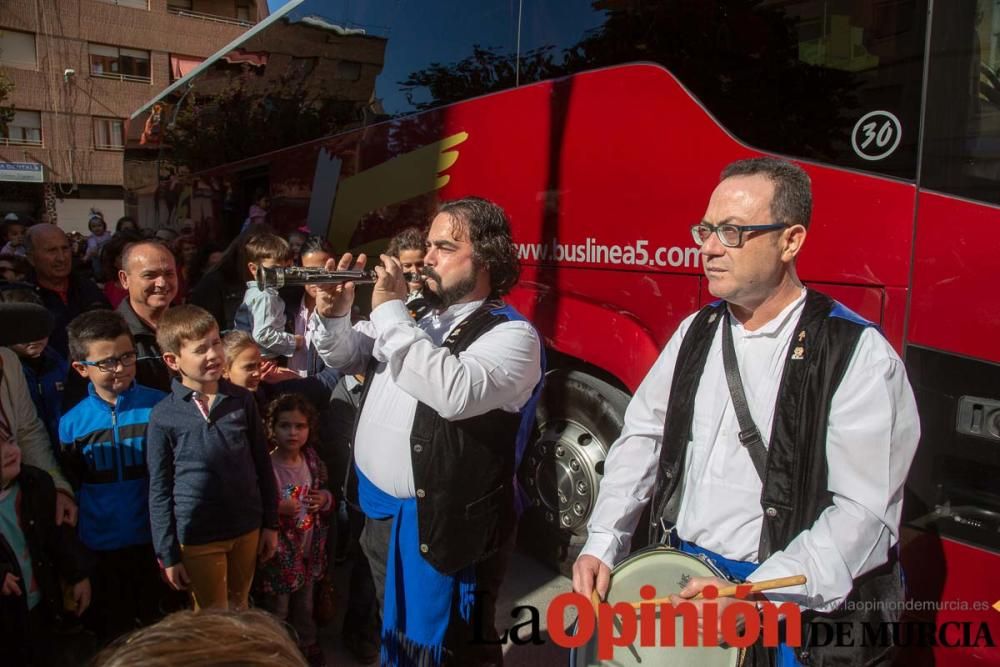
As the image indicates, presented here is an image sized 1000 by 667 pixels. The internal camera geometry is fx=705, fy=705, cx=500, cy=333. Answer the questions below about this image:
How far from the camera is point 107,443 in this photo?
279 cm

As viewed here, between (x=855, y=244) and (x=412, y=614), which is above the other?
(x=855, y=244)

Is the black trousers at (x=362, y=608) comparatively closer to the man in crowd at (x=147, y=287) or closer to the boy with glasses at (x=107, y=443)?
the boy with glasses at (x=107, y=443)

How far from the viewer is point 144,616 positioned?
3072mm

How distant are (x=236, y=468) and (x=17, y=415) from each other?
2.67 ft

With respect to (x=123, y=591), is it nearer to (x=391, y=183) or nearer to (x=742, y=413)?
(x=742, y=413)

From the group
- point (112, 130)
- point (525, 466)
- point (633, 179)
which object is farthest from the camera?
point (112, 130)

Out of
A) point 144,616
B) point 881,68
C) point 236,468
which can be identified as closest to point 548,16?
point 881,68

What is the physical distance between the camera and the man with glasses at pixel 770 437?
161 centimetres

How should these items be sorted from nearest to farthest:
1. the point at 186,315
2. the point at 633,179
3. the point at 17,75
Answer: the point at 186,315 < the point at 633,179 < the point at 17,75

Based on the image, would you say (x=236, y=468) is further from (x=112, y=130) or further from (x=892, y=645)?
(x=112, y=130)

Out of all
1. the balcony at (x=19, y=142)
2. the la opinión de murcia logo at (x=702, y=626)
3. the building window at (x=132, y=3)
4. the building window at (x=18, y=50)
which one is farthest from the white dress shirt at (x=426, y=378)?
the building window at (x=18, y=50)

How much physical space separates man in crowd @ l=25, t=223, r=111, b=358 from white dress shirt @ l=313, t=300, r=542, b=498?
2.65m

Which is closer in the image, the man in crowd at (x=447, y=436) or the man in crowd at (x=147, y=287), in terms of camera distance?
the man in crowd at (x=447, y=436)

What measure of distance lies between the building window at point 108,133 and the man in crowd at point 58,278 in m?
33.2
